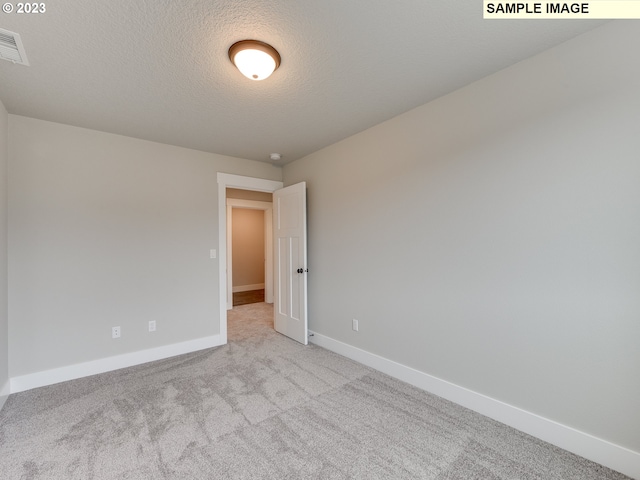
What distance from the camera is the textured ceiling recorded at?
1.41 metres

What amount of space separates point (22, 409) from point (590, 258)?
4.17m

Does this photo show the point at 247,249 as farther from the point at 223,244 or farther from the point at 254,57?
the point at 254,57

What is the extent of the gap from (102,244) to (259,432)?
2447mm

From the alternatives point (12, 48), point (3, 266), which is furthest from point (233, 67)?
point (3, 266)

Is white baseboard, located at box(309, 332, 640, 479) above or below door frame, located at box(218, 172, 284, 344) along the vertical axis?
below

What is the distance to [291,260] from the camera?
374 centimetres

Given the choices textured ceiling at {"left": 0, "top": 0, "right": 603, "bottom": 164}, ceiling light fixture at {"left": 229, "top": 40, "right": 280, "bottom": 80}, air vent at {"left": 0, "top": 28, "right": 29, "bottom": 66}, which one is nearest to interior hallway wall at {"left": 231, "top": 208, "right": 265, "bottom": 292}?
textured ceiling at {"left": 0, "top": 0, "right": 603, "bottom": 164}

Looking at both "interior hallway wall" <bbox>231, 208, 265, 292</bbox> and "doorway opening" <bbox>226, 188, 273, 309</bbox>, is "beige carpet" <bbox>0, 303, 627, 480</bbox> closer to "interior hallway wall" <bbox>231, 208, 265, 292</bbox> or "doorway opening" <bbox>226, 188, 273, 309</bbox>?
"doorway opening" <bbox>226, 188, 273, 309</bbox>

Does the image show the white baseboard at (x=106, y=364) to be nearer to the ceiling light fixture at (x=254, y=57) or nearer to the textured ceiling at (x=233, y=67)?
the textured ceiling at (x=233, y=67)

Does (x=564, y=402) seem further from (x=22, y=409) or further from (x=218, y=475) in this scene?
(x=22, y=409)

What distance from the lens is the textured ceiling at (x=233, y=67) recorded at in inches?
55.7

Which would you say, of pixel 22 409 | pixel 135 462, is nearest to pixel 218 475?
pixel 135 462

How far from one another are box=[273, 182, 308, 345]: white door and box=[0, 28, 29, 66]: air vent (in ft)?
8.12

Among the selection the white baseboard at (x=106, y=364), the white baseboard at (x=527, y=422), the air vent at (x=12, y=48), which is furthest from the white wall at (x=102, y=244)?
the white baseboard at (x=527, y=422)
